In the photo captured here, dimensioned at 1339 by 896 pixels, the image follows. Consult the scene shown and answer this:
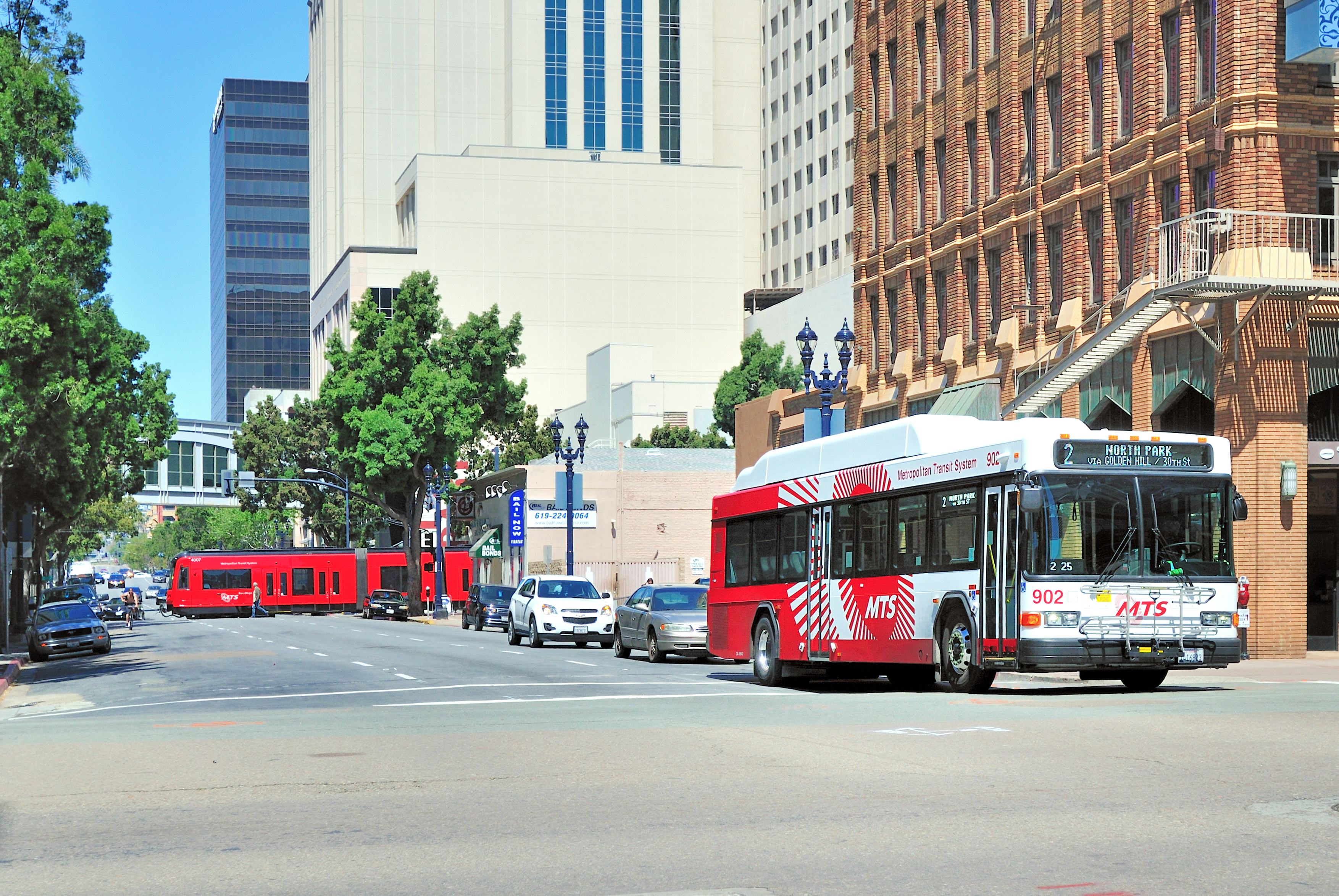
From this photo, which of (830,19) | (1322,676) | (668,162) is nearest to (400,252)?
(668,162)

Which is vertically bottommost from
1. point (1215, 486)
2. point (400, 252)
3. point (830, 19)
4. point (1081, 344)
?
point (1215, 486)

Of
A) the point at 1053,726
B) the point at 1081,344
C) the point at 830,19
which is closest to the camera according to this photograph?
the point at 1053,726

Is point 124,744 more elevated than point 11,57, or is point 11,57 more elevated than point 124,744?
point 11,57

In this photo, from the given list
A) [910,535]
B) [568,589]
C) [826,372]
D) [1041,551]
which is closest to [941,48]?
[826,372]

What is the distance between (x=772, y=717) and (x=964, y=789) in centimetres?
605

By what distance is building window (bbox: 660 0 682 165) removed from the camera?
12269 cm

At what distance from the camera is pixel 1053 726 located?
1537cm

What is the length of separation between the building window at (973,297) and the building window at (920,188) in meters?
3.15

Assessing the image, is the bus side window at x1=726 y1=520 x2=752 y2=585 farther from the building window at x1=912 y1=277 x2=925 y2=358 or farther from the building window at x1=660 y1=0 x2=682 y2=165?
the building window at x1=660 y1=0 x2=682 y2=165

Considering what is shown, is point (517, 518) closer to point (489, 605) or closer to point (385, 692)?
point (489, 605)

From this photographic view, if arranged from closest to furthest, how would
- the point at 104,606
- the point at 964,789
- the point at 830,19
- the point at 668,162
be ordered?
the point at 964,789 < the point at 104,606 < the point at 830,19 < the point at 668,162

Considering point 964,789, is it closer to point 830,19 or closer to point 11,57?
point 11,57

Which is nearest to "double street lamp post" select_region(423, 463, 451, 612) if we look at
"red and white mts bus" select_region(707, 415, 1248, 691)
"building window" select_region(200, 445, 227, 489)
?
"red and white mts bus" select_region(707, 415, 1248, 691)

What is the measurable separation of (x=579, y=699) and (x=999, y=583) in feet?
18.3
